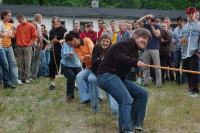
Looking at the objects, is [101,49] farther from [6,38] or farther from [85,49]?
[6,38]

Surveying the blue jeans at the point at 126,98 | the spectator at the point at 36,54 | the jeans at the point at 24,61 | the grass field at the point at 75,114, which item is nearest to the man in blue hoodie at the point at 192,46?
the grass field at the point at 75,114

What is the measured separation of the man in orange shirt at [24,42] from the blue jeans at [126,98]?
662 centimetres

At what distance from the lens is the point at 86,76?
31.5ft

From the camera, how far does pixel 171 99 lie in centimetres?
1046

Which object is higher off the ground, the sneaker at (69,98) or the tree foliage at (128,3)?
the tree foliage at (128,3)

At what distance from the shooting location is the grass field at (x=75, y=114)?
25.1 ft

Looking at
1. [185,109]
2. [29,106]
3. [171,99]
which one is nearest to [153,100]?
[171,99]

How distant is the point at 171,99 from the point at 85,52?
2.15 m

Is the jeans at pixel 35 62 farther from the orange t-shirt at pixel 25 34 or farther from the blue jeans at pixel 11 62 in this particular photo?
the blue jeans at pixel 11 62

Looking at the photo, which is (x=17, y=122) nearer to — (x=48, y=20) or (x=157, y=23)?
(x=157, y=23)

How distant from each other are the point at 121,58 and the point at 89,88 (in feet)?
8.78

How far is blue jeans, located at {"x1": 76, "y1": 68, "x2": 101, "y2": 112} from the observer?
30.0ft

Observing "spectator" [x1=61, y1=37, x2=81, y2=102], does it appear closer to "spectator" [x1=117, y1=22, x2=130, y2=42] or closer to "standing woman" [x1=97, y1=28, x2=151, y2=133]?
"standing woman" [x1=97, y1=28, x2=151, y2=133]

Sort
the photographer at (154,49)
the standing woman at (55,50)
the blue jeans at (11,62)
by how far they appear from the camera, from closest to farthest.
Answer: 1. the standing woman at (55,50)
2. the blue jeans at (11,62)
3. the photographer at (154,49)
